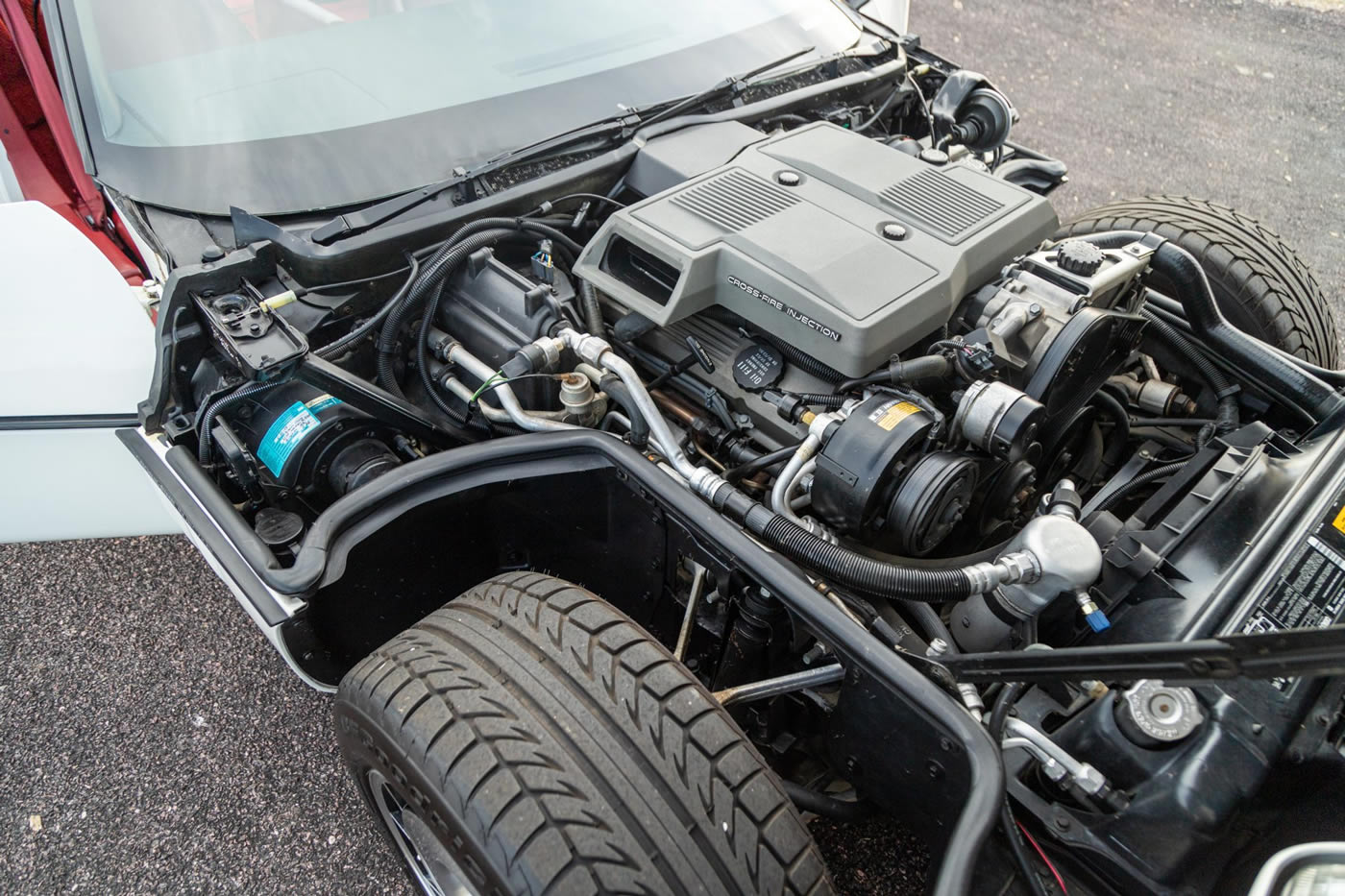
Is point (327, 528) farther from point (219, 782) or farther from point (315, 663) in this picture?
point (219, 782)

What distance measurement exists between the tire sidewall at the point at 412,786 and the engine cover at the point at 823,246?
3.05 feet

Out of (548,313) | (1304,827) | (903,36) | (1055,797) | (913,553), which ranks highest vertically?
(903,36)

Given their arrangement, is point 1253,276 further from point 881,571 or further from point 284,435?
point 284,435

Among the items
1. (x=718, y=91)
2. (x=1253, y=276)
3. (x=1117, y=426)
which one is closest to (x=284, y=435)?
(x=718, y=91)

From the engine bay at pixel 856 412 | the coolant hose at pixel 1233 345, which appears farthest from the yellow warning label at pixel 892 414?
the coolant hose at pixel 1233 345

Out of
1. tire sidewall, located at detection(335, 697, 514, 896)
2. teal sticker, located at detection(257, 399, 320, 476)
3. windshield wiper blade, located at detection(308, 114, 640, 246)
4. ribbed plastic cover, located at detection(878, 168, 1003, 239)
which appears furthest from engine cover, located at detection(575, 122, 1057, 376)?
tire sidewall, located at detection(335, 697, 514, 896)

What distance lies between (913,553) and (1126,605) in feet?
1.40

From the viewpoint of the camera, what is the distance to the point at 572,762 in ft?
4.34

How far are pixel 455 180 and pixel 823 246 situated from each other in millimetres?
883

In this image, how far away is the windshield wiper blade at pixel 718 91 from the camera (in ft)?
7.76

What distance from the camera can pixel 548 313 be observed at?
6.35 ft

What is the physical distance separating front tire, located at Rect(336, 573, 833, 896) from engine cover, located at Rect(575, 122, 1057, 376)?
0.67 meters

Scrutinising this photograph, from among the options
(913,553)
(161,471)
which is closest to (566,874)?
(913,553)

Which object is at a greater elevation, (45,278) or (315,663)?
(45,278)
